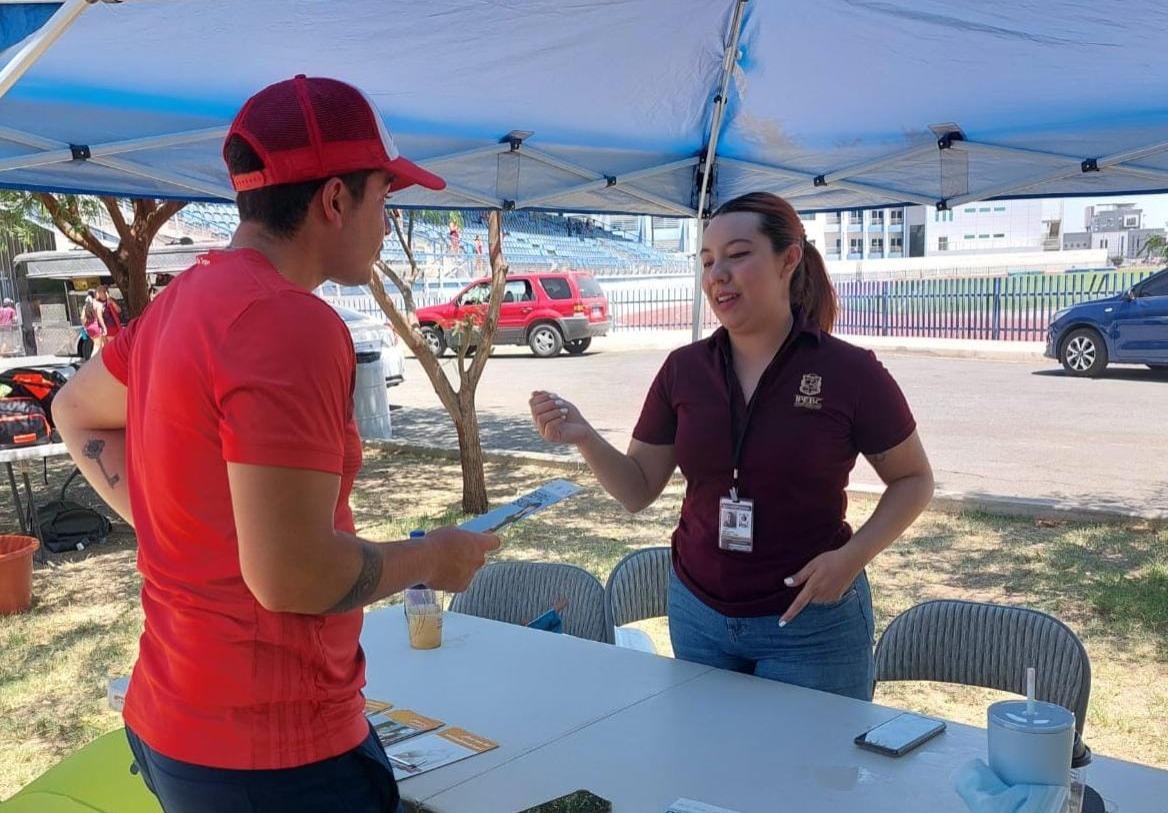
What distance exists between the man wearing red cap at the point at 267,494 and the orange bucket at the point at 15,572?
4.45 metres

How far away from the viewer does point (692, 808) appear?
1542 millimetres

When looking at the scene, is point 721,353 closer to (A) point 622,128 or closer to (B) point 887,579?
(A) point 622,128

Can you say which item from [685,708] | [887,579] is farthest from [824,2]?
[887,579]

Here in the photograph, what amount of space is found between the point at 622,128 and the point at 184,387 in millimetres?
3444

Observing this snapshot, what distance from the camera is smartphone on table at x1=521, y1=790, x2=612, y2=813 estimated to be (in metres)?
1.58

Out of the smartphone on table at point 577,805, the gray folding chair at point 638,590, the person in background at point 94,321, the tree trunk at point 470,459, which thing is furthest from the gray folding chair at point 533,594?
the person in background at point 94,321

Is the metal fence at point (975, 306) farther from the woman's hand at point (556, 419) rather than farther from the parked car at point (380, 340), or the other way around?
the woman's hand at point (556, 419)

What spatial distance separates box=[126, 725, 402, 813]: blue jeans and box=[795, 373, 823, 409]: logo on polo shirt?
1223mm

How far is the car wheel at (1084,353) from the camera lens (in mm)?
12617

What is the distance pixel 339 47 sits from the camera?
3154 mm

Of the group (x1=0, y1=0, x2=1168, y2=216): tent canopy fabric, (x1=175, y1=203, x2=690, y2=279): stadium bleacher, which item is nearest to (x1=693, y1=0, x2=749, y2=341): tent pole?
(x1=0, y1=0, x2=1168, y2=216): tent canopy fabric

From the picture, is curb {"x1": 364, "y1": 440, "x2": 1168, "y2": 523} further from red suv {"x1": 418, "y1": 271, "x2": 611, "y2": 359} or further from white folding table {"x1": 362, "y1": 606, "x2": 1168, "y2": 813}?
red suv {"x1": 418, "y1": 271, "x2": 611, "y2": 359}

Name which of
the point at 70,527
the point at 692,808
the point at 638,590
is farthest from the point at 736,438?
the point at 70,527

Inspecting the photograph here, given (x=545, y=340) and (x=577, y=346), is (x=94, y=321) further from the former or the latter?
(x=577, y=346)
